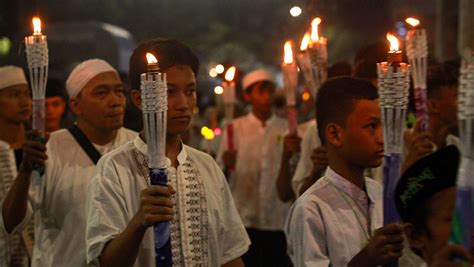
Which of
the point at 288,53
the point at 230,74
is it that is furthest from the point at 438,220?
the point at 230,74

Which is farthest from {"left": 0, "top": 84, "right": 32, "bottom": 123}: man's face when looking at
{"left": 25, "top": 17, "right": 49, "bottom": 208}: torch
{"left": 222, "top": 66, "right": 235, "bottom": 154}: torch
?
{"left": 222, "top": 66, "right": 235, "bottom": 154}: torch

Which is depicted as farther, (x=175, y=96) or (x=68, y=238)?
(x=68, y=238)

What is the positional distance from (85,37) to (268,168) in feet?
28.9

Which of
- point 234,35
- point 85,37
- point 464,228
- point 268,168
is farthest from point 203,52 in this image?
point 464,228

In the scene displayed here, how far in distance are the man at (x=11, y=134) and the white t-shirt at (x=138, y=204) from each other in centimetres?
193

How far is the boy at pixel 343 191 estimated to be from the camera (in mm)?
4168

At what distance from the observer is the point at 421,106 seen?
535 cm

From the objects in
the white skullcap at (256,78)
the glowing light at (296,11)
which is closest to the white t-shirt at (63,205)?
the glowing light at (296,11)

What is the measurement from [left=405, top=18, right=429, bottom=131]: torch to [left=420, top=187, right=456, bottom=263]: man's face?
2.29 metres

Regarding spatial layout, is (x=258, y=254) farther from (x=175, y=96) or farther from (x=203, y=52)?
(x=203, y=52)

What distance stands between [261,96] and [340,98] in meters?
5.06

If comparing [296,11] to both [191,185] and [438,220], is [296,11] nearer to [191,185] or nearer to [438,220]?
[191,185]

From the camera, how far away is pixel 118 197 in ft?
13.7

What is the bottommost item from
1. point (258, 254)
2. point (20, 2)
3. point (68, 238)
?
point (258, 254)
